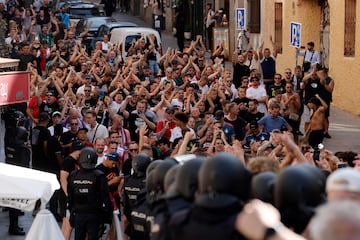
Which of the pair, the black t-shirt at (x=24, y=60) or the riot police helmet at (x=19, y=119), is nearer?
the riot police helmet at (x=19, y=119)

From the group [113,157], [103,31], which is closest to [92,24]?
[103,31]

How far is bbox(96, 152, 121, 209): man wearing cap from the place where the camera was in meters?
13.4

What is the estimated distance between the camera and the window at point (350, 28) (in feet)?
82.6

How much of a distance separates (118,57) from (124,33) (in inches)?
169

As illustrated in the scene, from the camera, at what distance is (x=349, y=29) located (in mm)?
25391

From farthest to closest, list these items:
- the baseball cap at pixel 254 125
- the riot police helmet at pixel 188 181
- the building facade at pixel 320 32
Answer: the building facade at pixel 320 32
the baseball cap at pixel 254 125
the riot police helmet at pixel 188 181

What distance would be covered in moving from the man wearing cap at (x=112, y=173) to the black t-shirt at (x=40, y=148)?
6.78 ft

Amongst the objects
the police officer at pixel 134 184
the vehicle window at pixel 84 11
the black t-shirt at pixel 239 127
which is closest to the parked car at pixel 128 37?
the vehicle window at pixel 84 11

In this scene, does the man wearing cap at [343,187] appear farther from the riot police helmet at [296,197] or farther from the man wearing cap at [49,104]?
the man wearing cap at [49,104]

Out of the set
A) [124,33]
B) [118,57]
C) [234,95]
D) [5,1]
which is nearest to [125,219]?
[234,95]

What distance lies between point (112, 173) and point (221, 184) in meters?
8.06

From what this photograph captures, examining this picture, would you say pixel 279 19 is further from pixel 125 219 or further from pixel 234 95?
pixel 125 219

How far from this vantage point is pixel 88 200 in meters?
12.3

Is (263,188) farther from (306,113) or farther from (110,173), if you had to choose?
(306,113)
